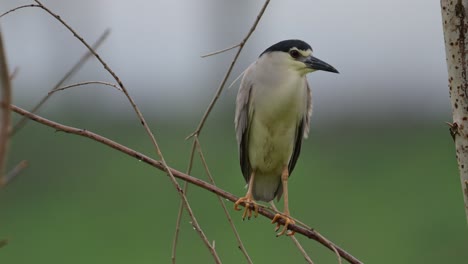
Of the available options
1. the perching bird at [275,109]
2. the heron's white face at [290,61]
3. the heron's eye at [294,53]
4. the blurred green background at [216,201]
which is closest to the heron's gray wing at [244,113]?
the perching bird at [275,109]

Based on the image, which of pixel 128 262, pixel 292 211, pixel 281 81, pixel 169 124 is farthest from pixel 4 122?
pixel 169 124

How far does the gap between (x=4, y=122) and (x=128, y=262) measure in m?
6.61

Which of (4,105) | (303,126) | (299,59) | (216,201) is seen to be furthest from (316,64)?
(216,201)

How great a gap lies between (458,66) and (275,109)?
1.76 metres

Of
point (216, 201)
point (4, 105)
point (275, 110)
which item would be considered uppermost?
point (4, 105)

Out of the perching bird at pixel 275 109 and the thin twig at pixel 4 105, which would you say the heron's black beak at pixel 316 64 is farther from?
the thin twig at pixel 4 105

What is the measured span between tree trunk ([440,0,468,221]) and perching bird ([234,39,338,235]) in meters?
1.56

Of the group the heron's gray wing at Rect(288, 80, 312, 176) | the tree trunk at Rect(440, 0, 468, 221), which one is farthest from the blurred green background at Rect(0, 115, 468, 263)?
the tree trunk at Rect(440, 0, 468, 221)

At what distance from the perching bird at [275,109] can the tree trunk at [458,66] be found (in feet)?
5.11

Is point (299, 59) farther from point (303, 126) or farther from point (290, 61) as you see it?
point (303, 126)

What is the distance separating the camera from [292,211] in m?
8.60

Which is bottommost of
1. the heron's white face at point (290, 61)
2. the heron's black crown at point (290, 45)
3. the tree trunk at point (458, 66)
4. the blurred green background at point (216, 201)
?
the blurred green background at point (216, 201)

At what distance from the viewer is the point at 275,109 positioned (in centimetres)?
407

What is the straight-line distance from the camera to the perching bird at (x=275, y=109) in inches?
159
